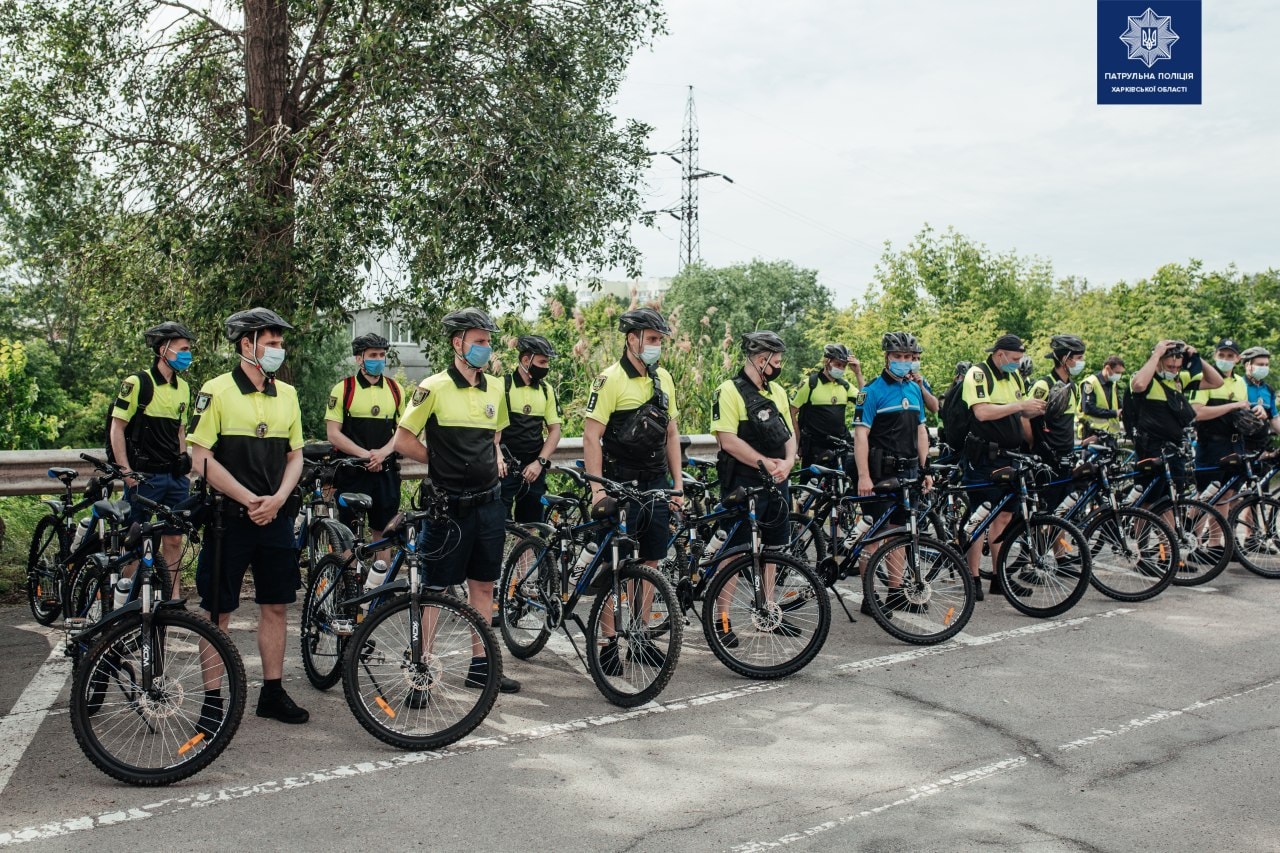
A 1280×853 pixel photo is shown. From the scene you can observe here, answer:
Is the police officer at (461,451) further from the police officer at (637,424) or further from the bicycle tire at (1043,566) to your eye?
the bicycle tire at (1043,566)

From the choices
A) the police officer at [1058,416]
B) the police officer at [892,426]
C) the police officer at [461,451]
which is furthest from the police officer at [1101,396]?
the police officer at [461,451]

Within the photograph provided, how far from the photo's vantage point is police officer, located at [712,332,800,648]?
289 inches

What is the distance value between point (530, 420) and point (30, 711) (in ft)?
12.6

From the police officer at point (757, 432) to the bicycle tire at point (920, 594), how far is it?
2.34 feet

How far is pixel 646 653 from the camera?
20.9 ft

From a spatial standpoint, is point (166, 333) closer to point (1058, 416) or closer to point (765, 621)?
point (765, 621)

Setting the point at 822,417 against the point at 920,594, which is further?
the point at 822,417

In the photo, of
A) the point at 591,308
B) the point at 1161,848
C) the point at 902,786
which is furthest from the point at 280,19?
the point at 1161,848

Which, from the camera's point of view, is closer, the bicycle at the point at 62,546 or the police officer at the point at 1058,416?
the bicycle at the point at 62,546

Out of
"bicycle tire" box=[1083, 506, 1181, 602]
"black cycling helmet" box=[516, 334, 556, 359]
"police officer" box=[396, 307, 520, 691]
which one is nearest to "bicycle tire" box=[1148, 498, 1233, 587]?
"bicycle tire" box=[1083, 506, 1181, 602]

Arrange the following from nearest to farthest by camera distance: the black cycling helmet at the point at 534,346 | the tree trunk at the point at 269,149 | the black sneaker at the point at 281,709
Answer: the black sneaker at the point at 281,709 < the black cycling helmet at the point at 534,346 < the tree trunk at the point at 269,149

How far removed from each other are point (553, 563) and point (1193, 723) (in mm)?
3555

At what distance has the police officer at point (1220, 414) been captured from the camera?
35.2 ft

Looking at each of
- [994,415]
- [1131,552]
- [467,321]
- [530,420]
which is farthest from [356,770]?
[1131,552]
